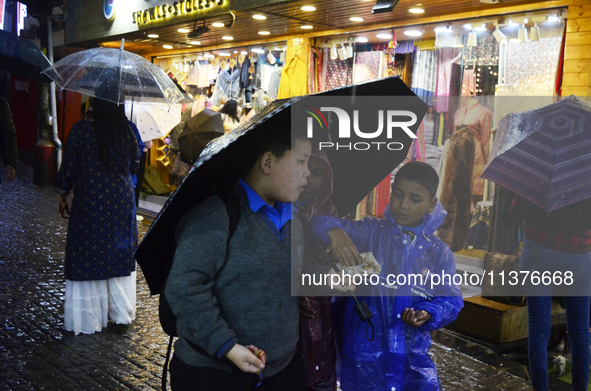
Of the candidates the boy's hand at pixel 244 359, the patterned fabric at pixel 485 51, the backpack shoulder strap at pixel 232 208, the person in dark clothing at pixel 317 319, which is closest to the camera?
the boy's hand at pixel 244 359

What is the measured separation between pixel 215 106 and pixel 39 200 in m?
4.35

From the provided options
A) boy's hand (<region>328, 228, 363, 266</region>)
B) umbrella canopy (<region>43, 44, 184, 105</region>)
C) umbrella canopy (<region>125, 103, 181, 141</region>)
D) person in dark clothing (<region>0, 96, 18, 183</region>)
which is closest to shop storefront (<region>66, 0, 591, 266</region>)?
boy's hand (<region>328, 228, 363, 266</region>)

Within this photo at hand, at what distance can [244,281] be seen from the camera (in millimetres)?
1857

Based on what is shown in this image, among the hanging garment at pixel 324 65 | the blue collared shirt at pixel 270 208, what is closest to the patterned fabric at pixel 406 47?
the hanging garment at pixel 324 65

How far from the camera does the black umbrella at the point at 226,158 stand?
71.3 inches

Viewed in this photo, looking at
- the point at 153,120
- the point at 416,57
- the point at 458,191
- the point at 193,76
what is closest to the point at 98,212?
the point at 153,120

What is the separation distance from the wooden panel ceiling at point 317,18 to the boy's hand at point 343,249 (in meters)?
4.87

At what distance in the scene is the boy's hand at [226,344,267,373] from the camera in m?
1.74

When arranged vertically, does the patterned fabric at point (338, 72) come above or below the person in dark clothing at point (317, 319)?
above

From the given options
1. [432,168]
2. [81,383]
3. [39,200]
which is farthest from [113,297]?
[39,200]

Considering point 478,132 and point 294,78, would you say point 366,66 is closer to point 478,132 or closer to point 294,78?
point 294,78

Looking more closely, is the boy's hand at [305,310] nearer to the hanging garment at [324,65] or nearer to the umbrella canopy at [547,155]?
the umbrella canopy at [547,155]

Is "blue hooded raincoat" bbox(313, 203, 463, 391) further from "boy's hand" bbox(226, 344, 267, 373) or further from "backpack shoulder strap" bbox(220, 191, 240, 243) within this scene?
"boy's hand" bbox(226, 344, 267, 373)

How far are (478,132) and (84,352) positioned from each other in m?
3.34
